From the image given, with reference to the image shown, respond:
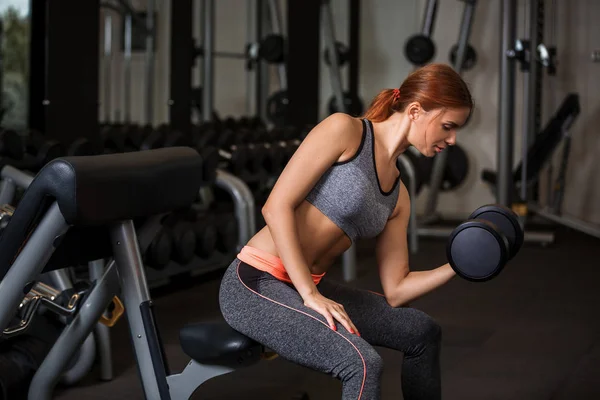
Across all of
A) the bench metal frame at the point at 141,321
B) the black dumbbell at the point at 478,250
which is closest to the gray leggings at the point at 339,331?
the bench metal frame at the point at 141,321

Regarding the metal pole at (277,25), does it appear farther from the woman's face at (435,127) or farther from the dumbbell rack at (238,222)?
the woman's face at (435,127)

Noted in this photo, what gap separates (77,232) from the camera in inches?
74.3

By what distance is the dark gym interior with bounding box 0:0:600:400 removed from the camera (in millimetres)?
1896

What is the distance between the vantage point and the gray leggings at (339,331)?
1.72 metres

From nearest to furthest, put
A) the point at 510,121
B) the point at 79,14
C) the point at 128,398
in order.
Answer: the point at 128,398, the point at 79,14, the point at 510,121

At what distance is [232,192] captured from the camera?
389cm

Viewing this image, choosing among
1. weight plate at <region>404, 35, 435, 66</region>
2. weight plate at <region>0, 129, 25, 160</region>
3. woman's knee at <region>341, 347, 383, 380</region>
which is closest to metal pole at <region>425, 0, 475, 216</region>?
weight plate at <region>404, 35, 435, 66</region>

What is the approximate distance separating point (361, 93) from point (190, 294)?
12.2 feet

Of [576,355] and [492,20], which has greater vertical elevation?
[492,20]

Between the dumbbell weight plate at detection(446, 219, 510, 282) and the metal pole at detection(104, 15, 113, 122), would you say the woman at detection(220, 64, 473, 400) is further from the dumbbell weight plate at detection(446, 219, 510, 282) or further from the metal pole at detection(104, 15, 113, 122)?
the metal pole at detection(104, 15, 113, 122)

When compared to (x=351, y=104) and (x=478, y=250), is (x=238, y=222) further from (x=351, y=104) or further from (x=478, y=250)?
(x=351, y=104)

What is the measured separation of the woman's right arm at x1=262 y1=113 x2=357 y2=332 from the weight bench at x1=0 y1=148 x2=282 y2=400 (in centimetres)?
18

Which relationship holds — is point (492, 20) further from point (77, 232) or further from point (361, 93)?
point (77, 232)

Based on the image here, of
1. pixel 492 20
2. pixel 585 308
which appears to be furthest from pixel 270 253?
pixel 492 20
